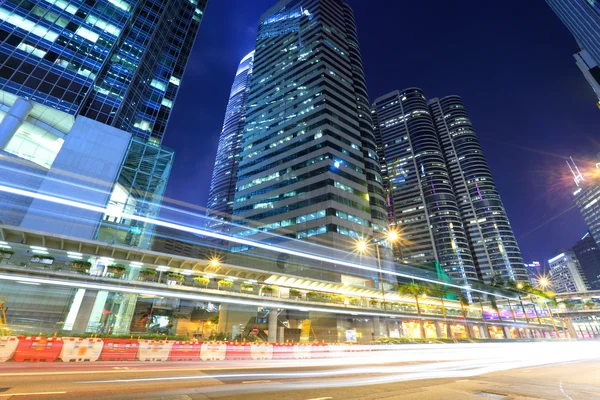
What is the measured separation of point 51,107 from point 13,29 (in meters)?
13.0

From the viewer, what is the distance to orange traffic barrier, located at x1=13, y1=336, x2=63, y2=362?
1287 cm

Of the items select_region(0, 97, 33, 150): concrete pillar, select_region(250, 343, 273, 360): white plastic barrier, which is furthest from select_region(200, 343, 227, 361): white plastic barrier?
select_region(0, 97, 33, 150): concrete pillar

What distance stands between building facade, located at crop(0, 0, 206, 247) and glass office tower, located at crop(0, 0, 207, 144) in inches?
5.7

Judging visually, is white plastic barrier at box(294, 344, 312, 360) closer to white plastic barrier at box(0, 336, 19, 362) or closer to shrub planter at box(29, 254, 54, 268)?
white plastic barrier at box(0, 336, 19, 362)

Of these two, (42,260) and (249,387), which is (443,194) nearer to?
(249,387)

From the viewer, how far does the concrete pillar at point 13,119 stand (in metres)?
33.5

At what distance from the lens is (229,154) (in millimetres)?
174750

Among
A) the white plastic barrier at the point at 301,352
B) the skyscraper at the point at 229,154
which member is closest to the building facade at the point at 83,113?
the white plastic barrier at the point at 301,352

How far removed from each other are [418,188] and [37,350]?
163 m

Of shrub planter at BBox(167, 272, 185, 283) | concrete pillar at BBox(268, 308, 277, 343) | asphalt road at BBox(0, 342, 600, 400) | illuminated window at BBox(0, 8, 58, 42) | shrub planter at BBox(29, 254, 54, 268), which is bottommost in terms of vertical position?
asphalt road at BBox(0, 342, 600, 400)

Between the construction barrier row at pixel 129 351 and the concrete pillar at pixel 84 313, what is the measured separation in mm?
8157

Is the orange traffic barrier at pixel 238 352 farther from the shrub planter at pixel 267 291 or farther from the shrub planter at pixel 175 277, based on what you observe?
the shrub planter at pixel 267 291

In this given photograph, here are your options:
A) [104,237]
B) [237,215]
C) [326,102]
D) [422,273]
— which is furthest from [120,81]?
[422,273]

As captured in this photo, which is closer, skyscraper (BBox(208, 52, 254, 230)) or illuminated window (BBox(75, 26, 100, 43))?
illuminated window (BBox(75, 26, 100, 43))
